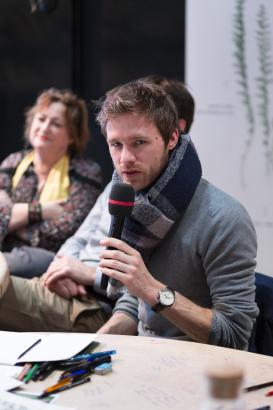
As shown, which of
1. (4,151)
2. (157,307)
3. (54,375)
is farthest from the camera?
(4,151)

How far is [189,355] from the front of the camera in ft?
4.97

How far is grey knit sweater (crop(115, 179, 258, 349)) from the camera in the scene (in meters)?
1.87

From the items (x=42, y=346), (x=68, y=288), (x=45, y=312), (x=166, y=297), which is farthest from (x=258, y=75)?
(x=42, y=346)

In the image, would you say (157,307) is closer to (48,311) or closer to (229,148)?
(48,311)

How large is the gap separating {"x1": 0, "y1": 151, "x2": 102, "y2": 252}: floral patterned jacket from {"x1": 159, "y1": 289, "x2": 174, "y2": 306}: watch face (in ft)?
5.58

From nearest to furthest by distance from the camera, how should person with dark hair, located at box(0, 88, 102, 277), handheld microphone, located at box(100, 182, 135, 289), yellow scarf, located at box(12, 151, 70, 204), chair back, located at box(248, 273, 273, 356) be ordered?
handheld microphone, located at box(100, 182, 135, 289), chair back, located at box(248, 273, 273, 356), person with dark hair, located at box(0, 88, 102, 277), yellow scarf, located at box(12, 151, 70, 204)

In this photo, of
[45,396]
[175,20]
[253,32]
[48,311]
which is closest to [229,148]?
[253,32]

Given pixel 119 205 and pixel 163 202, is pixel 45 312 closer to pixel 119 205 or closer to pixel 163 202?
pixel 163 202

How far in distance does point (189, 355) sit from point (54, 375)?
29 cm

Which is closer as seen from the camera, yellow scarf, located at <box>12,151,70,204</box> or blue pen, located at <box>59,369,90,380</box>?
blue pen, located at <box>59,369,90,380</box>

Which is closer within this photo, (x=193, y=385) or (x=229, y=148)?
(x=193, y=385)

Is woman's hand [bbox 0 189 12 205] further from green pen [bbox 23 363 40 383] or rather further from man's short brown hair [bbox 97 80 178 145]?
green pen [bbox 23 363 40 383]

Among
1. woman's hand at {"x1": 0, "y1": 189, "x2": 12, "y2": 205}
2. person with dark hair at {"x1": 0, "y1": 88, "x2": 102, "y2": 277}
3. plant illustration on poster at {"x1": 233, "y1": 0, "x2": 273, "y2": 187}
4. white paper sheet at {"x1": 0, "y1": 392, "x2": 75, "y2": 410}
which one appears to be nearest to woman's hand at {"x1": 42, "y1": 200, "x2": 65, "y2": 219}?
person with dark hair at {"x1": 0, "y1": 88, "x2": 102, "y2": 277}

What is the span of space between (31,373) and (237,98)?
268 centimetres
